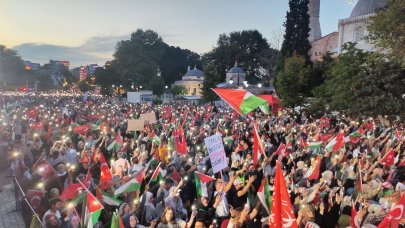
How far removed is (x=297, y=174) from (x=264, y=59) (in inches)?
2700

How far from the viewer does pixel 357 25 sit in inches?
1811

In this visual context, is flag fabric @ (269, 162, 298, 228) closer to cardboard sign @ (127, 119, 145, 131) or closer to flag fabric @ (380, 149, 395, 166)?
flag fabric @ (380, 149, 395, 166)

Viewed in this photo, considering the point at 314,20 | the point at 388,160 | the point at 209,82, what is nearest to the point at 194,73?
the point at 314,20

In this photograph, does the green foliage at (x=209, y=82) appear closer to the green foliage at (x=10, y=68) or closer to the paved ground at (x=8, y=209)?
the paved ground at (x=8, y=209)

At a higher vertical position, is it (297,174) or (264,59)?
(264,59)

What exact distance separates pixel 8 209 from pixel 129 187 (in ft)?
17.5

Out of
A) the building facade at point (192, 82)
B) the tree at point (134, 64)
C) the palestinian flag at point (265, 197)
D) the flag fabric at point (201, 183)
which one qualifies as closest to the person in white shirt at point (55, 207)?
the flag fabric at point (201, 183)

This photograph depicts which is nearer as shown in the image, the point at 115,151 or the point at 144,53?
the point at 115,151

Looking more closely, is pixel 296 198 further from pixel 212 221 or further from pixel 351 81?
pixel 351 81

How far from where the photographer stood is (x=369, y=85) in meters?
26.0

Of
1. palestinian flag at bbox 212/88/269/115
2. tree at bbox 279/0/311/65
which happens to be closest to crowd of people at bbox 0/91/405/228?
Answer: palestinian flag at bbox 212/88/269/115

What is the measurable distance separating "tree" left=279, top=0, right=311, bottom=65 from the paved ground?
42.2m

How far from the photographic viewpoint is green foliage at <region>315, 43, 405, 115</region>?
998 inches

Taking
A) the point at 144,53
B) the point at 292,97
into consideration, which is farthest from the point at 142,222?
the point at 144,53
